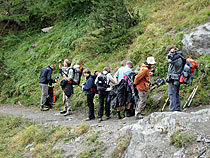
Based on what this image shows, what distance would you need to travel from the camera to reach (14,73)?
16.8 metres

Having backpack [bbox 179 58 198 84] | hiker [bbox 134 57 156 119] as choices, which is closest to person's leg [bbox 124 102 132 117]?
hiker [bbox 134 57 156 119]

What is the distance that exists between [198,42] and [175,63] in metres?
3.70

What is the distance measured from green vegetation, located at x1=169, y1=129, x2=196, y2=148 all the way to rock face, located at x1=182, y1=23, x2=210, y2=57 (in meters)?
5.97

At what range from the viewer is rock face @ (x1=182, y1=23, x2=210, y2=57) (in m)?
9.58

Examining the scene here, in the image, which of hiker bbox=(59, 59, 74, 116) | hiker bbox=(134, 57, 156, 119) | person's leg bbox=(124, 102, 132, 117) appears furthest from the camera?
hiker bbox=(59, 59, 74, 116)

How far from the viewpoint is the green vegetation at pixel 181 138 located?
4.39 metres

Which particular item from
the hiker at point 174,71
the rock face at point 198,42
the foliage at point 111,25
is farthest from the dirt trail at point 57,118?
the foliage at point 111,25

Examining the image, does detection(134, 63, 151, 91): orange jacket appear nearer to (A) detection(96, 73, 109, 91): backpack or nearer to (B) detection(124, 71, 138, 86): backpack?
(B) detection(124, 71, 138, 86): backpack

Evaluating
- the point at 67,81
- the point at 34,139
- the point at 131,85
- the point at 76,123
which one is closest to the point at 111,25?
the point at 67,81

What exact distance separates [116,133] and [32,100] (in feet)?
27.8

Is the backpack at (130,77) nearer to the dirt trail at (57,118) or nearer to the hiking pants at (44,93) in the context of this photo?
the dirt trail at (57,118)

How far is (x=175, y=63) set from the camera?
22.3 feet

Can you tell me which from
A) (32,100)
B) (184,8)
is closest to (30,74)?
(32,100)

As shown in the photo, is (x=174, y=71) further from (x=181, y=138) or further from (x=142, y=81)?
(x=181, y=138)
